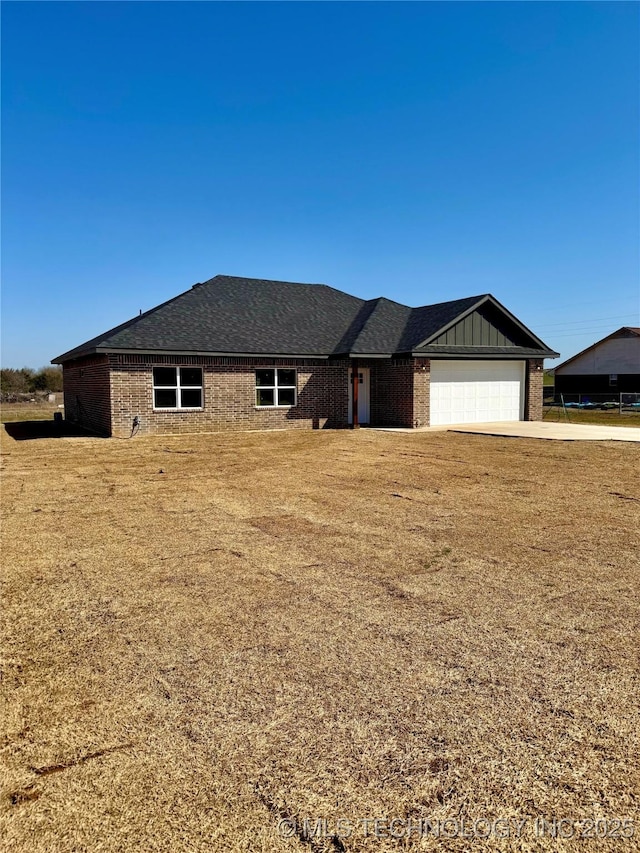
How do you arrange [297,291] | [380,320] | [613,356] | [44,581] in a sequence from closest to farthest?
[44,581] → [380,320] → [297,291] → [613,356]

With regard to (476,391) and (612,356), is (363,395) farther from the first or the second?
(612,356)

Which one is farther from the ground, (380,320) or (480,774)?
(380,320)

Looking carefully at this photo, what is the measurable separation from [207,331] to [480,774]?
19188mm

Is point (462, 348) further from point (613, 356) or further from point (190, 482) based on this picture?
point (613, 356)

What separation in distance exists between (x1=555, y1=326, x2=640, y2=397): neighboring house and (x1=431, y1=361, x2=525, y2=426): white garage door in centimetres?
2232

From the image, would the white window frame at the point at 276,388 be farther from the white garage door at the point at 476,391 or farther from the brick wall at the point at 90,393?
the white garage door at the point at 476,391

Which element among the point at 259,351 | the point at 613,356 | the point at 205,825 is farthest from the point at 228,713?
the point at 613,356

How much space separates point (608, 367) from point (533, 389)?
26.1 meters

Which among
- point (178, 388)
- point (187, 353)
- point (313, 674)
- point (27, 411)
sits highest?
point (187, 353)

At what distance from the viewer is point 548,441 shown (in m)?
16.6

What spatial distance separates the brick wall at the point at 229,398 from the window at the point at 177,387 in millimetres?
216

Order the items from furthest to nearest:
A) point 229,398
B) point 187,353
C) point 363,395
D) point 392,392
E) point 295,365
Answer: point 363,395, point 392,392, point 295,365, point 229,398, point 187,353

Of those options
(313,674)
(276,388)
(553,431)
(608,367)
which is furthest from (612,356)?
(313,674)

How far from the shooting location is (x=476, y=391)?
77.5ft
